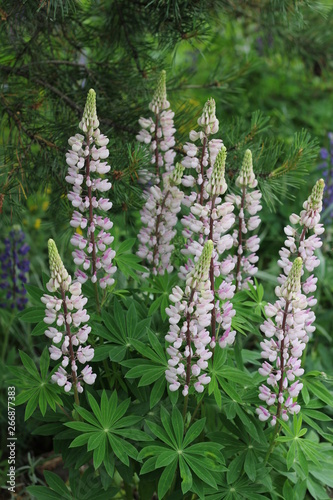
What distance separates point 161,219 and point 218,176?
41 centimetres

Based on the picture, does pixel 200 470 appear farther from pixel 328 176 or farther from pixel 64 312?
pixel 328 176

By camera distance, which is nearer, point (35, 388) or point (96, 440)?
point (96, 440)

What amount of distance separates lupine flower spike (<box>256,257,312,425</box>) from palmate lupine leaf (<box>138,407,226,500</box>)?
7.8 inches

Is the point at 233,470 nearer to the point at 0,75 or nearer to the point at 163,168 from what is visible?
the point at 163,168

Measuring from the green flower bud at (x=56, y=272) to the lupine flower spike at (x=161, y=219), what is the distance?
484mm

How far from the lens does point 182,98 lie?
295cm

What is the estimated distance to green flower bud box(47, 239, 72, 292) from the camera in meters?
1.62

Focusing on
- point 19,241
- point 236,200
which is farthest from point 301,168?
point 19,241

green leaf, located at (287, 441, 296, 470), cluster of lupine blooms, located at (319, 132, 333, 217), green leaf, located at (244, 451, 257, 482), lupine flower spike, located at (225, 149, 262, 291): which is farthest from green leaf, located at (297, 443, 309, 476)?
cluster of lupine blooms, located at (319, 132, 333, 217)

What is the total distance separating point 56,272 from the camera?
5.40 feet

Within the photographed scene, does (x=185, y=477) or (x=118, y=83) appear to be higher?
(x=118, y=83)

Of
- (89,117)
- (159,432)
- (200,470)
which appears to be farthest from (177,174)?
(200,470)

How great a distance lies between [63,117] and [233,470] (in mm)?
1429

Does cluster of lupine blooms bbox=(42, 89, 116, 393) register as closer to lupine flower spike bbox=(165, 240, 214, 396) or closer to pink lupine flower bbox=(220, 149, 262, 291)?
lupine flower spike bbox=(165, 240, 214, 396)
